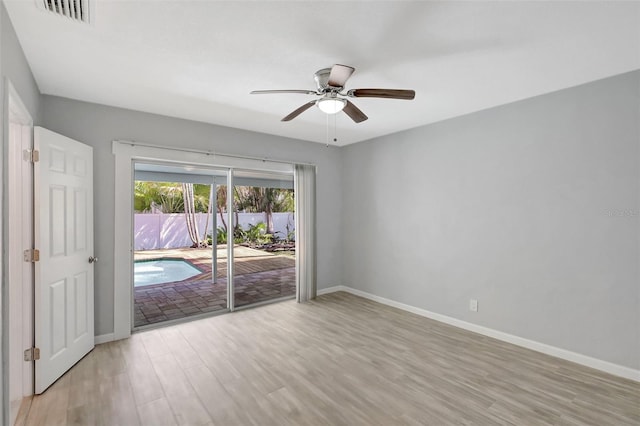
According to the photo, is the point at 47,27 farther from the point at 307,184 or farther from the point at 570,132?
the point at 570,132

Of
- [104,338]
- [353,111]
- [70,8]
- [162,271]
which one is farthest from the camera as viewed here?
[162,271]

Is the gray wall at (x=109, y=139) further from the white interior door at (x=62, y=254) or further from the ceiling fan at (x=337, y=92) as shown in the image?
the ceiling fan at (x=337, y=92)

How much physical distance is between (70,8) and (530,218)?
407cm

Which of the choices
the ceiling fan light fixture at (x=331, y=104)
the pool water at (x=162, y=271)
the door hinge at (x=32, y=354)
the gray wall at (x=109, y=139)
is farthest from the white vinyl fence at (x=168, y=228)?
the door hinge at (x=32, y=354)

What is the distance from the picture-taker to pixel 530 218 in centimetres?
311

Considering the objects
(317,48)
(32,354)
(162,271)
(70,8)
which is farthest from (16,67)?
(162,271)

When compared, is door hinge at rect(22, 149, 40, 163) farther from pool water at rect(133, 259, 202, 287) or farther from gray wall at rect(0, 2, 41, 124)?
pool water at rect(133, 259, 202, 287)

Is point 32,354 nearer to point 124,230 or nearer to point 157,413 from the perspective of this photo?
point 157,413

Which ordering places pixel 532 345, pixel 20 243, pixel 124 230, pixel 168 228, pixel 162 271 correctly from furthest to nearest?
1. pixel 162 271
2. pixel 168 228
3. pixel 124 230
4. pixel 532 345
5. pixel 20 243

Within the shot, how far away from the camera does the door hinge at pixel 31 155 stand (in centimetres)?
232

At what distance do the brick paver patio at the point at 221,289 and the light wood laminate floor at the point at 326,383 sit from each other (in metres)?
0.76

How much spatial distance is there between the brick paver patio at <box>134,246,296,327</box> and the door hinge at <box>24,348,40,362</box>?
4.94 feet

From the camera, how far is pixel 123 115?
3.37 meters

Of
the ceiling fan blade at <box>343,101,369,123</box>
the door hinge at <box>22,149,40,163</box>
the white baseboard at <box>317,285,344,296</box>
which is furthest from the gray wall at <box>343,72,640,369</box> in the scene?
the door hinge at <box>22,149,40,163</box>
